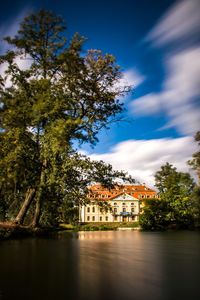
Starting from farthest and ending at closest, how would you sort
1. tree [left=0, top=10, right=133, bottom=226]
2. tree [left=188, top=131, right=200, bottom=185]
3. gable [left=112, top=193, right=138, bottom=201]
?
1. gable [left=112, top=193, right=138, bottom=201]
2. tree [left=188, top=131, right=200, bottom=185]
3. tree [left=0, top=10, right=133, bottom=226]

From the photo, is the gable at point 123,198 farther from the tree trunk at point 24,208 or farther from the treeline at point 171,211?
the tree trunk at point 24,208

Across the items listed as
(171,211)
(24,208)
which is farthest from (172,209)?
(24,208)

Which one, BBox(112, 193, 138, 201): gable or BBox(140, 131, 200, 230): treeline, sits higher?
BBox(112, 193, 138, 201): gable

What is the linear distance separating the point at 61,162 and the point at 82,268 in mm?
8985

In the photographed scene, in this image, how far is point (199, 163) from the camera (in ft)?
117

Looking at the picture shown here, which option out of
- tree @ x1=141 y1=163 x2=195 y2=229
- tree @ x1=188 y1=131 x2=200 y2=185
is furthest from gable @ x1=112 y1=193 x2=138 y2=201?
tree @ x1=188 y1=131 x2=200 y2=185

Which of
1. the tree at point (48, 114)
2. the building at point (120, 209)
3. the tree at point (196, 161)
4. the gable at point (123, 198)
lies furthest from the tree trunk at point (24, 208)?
the gable at point (123, 198)

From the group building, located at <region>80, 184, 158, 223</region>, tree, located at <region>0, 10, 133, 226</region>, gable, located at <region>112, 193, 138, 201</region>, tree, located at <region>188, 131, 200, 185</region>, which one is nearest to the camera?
tree, located at <region>0, 10, 133, 226</region>

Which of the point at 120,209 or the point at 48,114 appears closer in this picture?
the point at 48,114

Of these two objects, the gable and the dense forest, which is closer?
the dense forest

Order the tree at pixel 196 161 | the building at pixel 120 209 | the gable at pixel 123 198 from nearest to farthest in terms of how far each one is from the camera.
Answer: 1. the tree at pixel 196 161
2. the building at pixel 120 209
3. the gable at pixel 123 198

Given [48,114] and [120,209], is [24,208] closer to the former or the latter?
[48,114]

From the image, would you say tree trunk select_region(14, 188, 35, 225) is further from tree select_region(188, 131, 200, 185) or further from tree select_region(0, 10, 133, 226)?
tree select_region(188, 131, 200, 185)

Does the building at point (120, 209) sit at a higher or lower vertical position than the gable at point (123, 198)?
lower
